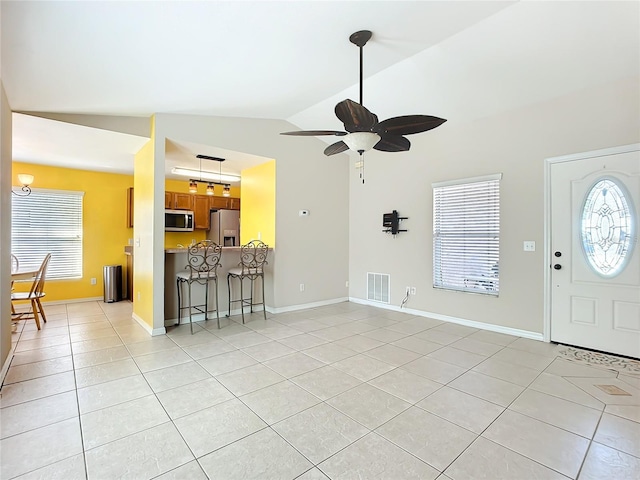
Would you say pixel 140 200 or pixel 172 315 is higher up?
pixel 140 200

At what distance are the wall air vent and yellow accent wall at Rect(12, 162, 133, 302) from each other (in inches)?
199

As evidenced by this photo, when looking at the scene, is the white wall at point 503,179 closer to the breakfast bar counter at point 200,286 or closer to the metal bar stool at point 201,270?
the breakfast bar counter at point 200,286

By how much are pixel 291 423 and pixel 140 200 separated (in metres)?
3.98

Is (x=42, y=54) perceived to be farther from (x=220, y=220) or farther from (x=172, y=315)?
(x=220, y=220)

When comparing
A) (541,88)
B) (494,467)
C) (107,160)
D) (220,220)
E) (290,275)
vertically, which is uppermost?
(541,88)

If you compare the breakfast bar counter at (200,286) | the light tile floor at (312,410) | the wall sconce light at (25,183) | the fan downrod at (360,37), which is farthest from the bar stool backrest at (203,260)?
the wall sconce light at (25,183)

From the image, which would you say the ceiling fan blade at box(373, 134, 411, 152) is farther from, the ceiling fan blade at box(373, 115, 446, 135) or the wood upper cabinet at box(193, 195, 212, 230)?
the wood upper cabinet at box(193, 195, 212, 230)

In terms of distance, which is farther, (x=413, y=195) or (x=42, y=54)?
(x=413, y=195)

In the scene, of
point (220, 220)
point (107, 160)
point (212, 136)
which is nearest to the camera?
point (212, 136)

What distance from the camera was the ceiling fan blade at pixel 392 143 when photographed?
112 inches

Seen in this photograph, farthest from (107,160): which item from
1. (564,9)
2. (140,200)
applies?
(564,9)

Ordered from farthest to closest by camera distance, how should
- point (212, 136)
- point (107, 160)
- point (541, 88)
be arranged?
point (107, 160) < point (212, 136) < point (541, 88)

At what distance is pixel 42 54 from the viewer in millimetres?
2387

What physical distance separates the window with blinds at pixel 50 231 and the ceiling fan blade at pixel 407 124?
609cm
